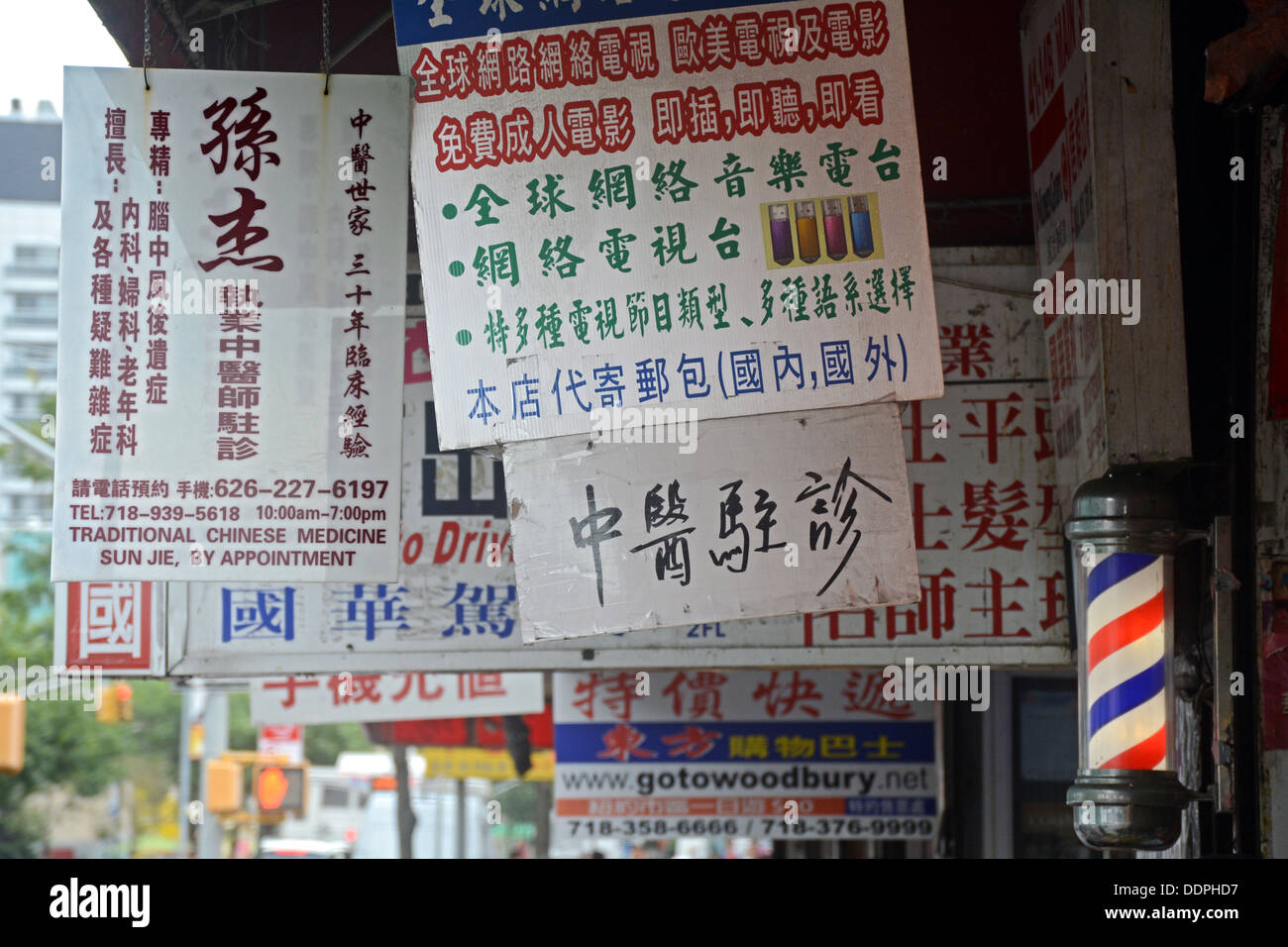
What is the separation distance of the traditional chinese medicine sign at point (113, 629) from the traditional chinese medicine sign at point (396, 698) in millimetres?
3144

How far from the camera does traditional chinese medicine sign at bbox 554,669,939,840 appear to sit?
9117mm

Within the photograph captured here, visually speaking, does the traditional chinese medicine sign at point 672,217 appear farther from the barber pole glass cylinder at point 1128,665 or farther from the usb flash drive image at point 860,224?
the barber pole glass cylinder at point 1128,665

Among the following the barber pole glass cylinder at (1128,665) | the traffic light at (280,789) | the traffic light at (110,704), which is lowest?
the traffic light at (280,789)

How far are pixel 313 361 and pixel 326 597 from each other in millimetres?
1534

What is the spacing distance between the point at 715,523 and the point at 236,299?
1821 mm

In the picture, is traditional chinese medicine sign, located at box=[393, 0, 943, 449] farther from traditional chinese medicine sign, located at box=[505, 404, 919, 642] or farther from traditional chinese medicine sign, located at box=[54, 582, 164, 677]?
traditional chinese medicine sign, located at box=[54, 582, 164, 677]

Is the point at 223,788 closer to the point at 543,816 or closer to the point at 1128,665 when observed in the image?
the point at 543,816

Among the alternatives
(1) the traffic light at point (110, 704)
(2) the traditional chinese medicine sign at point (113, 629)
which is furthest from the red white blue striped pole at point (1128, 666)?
(1) the traffic light at point (110, 704)

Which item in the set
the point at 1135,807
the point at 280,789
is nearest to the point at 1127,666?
the point at 1135,807

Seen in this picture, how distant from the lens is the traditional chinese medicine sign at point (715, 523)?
14.2 ft
